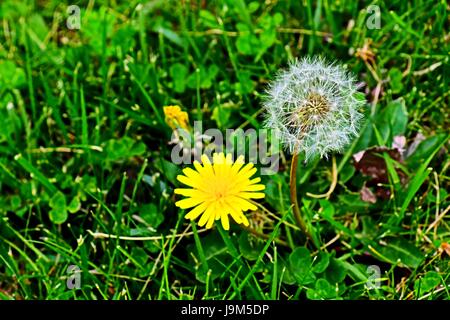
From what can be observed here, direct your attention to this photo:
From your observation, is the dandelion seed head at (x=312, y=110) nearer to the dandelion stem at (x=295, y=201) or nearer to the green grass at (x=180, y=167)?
the dandelion stem at (x=295, y=201)

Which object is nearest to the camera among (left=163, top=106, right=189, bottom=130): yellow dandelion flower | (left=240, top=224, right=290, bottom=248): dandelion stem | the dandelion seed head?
the dandelion seed head

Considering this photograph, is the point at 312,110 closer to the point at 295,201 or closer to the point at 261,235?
the point at 295,201

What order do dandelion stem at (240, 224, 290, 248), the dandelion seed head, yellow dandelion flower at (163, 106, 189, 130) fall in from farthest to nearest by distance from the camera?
yellow dandelion flower at (163, 106, 189, 130)
dandelion stem at (240, 224, 290, 248)
the dandelion seed head

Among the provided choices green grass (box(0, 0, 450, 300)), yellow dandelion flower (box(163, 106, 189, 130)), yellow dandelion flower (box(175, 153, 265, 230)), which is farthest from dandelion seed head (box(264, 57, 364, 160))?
yellow dandelion flower (box(163, 106, 189, 130))

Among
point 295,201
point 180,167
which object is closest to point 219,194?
point 295,201

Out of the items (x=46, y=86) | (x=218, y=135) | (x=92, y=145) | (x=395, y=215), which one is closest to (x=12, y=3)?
(x=46, y=86)

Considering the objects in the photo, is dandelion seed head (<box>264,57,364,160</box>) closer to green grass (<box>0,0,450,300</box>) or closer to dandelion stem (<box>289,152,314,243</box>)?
dandelion stem (<box>289,152,314,243</box>)

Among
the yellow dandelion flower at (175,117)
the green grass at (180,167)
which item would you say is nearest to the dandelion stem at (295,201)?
the green grass at (180,167)

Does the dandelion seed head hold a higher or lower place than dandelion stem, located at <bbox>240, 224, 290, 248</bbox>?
higher
